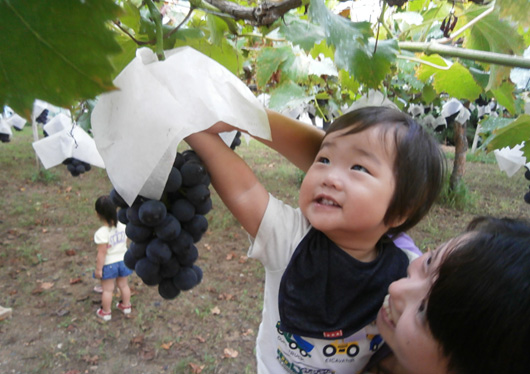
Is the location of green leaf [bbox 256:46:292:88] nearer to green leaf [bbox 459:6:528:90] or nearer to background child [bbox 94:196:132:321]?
green leaf [bbox 459:6:528:90]

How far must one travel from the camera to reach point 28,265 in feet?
13.0

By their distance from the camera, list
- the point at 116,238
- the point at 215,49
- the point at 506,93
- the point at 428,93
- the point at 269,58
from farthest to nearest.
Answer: the point at 116,238 → the point at 428,93 → the point at 269,58 → the point at 506,93 → the point at 215,49

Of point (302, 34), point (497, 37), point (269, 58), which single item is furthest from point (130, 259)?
point (269, 58)

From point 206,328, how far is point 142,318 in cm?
55

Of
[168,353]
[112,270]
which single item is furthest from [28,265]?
[168,353]

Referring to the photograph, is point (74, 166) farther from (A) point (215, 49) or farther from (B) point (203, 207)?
(B) point (203, 207)

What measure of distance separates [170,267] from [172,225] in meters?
0.12

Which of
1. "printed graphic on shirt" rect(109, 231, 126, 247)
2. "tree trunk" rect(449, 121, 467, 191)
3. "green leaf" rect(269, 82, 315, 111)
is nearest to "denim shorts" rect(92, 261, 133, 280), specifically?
"printed graphic on shirt" rect(109, 231, 126, 247)

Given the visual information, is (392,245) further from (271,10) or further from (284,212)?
(271,10)

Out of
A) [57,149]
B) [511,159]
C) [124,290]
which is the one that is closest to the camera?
[124,290]

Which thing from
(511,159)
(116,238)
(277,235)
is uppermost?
(277,235)

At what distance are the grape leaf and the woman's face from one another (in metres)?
0.61

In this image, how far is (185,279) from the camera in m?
0.76

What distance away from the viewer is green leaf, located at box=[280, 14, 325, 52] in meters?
1.03
